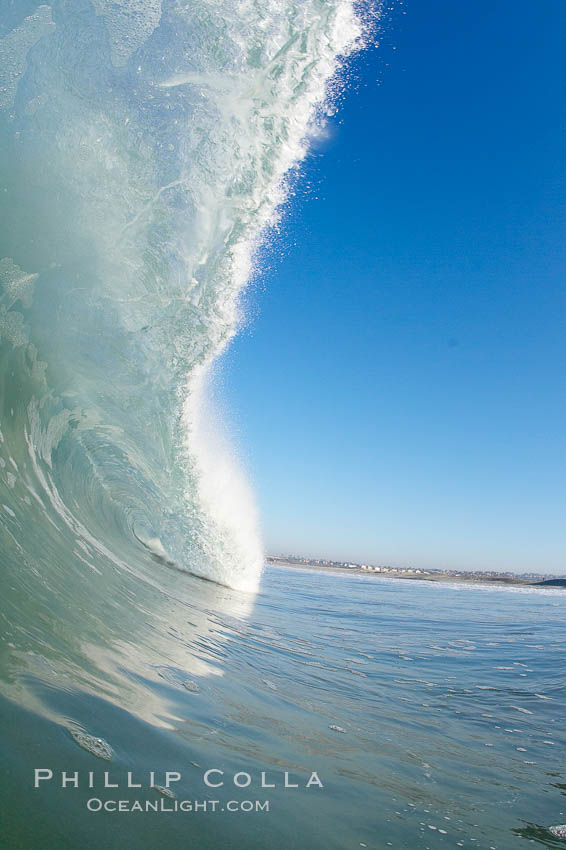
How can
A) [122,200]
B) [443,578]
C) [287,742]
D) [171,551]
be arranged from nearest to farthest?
[287,742], [122,200], [171,551], [443,578]

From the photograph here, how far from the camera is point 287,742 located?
10.2 feet

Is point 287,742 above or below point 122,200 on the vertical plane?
below

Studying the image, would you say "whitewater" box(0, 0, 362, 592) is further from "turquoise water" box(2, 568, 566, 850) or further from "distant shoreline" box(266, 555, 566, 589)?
"distant shoreline" box(266, 555, 566, 589)

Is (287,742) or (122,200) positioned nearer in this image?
(287,742)

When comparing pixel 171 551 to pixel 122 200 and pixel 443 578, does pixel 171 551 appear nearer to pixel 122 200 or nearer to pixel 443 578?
pixel 122 200

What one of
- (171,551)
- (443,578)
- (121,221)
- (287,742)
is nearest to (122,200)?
(121,221)

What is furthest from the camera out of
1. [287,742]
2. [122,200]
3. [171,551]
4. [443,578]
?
[443,578]

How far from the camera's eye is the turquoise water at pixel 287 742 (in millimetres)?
1989

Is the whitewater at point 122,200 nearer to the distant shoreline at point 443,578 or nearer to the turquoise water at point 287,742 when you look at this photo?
the turquoise water at point 287,742

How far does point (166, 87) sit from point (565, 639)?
38.8 ft

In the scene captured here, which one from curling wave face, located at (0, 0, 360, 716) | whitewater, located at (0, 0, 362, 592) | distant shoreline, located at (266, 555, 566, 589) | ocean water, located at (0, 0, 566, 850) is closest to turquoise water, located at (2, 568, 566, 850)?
ocean water, located at (0, 0, 566, 850)

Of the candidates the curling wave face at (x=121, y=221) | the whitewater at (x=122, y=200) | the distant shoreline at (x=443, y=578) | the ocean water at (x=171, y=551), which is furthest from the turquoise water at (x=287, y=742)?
the distant shoreline at (x=443, y=578)

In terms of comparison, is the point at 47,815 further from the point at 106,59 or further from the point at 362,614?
the point at 362,614

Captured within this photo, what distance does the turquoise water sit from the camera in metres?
1.99
